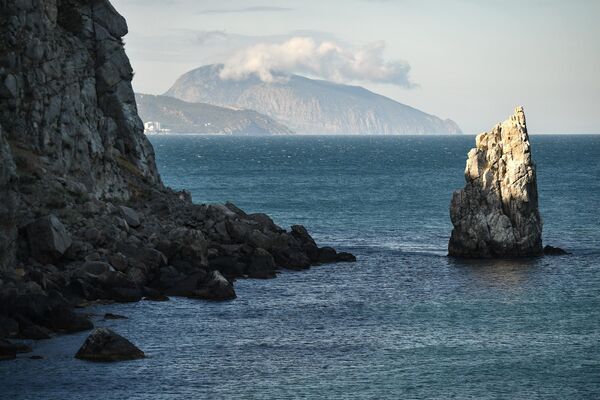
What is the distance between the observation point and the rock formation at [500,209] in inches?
3748

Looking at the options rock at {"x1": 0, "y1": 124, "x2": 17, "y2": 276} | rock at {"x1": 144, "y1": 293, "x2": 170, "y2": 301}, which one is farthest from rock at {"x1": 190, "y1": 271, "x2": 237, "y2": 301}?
rock at {"x1": 0, "y1": 124, "x2": 17, "y2": 276}

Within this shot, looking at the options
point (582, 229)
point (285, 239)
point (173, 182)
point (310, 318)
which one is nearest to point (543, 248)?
point (582, 229)

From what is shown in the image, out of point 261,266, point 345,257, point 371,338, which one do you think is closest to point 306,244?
point 345,257

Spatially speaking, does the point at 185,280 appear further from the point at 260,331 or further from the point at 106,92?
the point at 106,92

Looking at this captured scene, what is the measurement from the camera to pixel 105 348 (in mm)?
58219

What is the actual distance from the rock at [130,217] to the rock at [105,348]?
29.7m

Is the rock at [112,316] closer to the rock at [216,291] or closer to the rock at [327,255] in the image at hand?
the rock at [216,291]

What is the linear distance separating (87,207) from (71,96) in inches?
475

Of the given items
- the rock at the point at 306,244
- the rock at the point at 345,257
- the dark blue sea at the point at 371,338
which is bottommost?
the dark blue sea at the point at 371,338

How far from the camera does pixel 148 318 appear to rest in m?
68.5

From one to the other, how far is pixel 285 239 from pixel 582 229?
40.4 metres

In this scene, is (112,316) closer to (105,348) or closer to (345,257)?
(105,348)

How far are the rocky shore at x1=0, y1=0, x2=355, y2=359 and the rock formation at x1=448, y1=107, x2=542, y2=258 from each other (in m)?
11.0

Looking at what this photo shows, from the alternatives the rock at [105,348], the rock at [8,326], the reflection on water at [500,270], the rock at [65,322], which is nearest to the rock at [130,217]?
the rock at [65,322]
